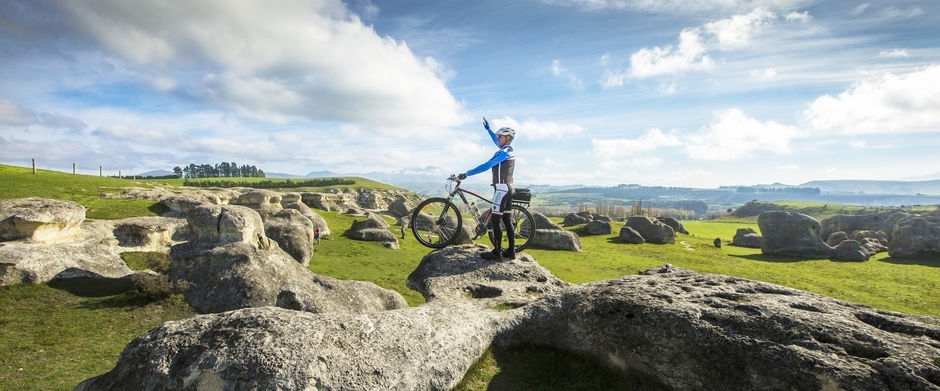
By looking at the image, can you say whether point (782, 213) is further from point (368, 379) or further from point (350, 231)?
point (368, 379)

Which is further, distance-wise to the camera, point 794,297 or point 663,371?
point 794,297

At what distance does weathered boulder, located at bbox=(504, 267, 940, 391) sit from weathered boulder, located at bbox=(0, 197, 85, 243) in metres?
23.4

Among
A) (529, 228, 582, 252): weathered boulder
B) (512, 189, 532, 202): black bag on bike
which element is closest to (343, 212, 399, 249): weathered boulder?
(529, 228, 582, 252): weathered boulder

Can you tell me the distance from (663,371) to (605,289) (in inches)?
86.0

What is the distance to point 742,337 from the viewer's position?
6719 millimetres

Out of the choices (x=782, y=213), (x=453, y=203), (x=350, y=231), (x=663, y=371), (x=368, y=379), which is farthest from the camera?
(x=782, y=213)

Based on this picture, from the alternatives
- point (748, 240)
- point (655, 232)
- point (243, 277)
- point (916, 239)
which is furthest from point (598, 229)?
point (243, 277)

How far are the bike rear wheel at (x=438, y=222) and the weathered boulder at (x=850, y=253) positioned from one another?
5443cm

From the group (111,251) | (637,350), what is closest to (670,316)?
(637,350)

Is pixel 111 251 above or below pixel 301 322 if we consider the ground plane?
below

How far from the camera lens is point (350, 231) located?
1732 inches

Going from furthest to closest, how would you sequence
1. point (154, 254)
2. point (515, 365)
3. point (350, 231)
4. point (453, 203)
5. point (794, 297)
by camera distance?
1. point (350, 231)
2. point (154, 254)
3. point (453, 203)
4. point (515, 365)
5. point (794, 297)

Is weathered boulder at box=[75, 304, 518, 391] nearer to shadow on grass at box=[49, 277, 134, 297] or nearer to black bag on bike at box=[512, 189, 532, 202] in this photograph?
black bag on bike at box=[512, 189, 532, 202]

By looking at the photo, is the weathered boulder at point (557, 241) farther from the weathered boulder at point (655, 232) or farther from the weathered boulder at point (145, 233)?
the weathered boulder at point (145, 233)
